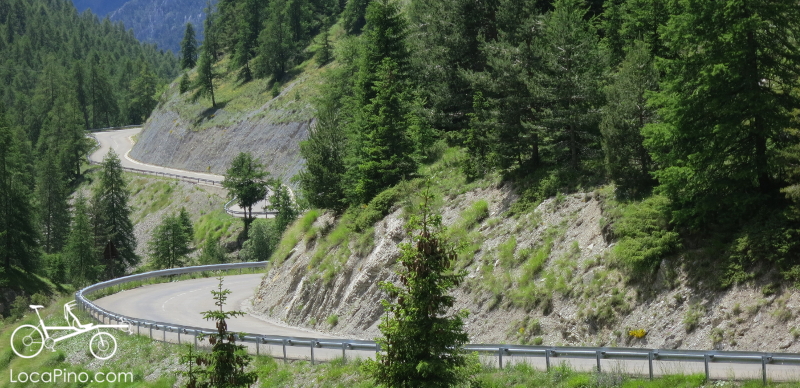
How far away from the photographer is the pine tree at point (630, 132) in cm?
2445

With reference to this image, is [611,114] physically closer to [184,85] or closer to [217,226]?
[217,226]

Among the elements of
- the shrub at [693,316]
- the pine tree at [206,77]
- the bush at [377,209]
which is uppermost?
the pine tree at [206,77]

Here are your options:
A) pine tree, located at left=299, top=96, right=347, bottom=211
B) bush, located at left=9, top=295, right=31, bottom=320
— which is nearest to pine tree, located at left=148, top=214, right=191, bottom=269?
bush, located at left=9, top=295, right=31, bottom=320

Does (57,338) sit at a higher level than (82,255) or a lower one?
lower

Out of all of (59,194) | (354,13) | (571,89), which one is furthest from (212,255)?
(571,89)

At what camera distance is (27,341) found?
3469cm

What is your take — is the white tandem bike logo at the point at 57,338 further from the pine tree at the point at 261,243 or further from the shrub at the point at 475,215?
the pine tree at the point at 261,243

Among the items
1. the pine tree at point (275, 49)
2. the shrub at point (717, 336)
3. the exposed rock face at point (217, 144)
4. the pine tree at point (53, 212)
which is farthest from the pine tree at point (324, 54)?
the shrub at point (717, 336)

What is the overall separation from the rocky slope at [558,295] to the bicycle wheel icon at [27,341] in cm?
994

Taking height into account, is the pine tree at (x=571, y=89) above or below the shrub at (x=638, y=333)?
above

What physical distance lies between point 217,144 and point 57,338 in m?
64.5

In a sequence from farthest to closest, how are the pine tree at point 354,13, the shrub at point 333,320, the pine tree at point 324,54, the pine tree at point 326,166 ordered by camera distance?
the pine tree at point 354,13, the pine tree at point 324,54, the pine tree at point 326,166, the shrub at point 333,320

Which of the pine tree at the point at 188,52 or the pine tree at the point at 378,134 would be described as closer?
the pine tree at the point at 378,134

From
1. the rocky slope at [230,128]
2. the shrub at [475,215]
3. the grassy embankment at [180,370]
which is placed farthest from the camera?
the rocky slope at [230,128]
